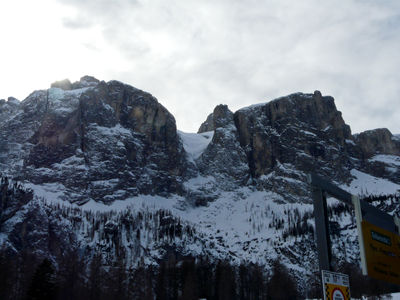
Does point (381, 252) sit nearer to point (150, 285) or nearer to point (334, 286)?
point (334, 286)

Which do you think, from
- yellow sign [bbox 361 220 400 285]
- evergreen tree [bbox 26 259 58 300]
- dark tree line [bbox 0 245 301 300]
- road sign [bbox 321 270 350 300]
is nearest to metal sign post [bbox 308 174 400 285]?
yellow sign [bbox 361 220 400 285]

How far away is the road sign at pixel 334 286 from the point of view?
43.2ft

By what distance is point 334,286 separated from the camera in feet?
44.2

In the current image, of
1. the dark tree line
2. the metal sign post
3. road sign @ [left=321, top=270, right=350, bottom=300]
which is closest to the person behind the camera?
road sign @ [left=321, top=270, right=350, bottom=300]

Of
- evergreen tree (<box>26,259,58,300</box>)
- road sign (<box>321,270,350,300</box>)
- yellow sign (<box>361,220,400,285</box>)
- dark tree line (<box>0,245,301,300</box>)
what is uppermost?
dark tree line (<box>0,245,301,300</box>)

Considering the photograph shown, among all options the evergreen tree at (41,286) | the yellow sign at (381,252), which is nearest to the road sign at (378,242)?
the yellow sign at (381,252)

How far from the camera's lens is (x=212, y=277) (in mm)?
131875

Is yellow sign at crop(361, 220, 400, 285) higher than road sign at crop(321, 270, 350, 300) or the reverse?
higher

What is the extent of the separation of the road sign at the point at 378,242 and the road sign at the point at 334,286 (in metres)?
1.41

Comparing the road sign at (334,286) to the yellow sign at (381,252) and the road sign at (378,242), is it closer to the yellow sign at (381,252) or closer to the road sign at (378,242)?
the road sign at (378,242)

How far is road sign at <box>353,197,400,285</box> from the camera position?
50.6ft

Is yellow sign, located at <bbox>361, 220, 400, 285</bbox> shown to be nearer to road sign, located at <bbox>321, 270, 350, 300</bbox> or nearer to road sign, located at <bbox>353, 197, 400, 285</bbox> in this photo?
road sign, located at <bbox>353, 197, 400, 285</bbox>

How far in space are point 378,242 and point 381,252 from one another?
13.5 inches

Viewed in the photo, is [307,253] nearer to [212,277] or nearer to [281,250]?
[281,250]
